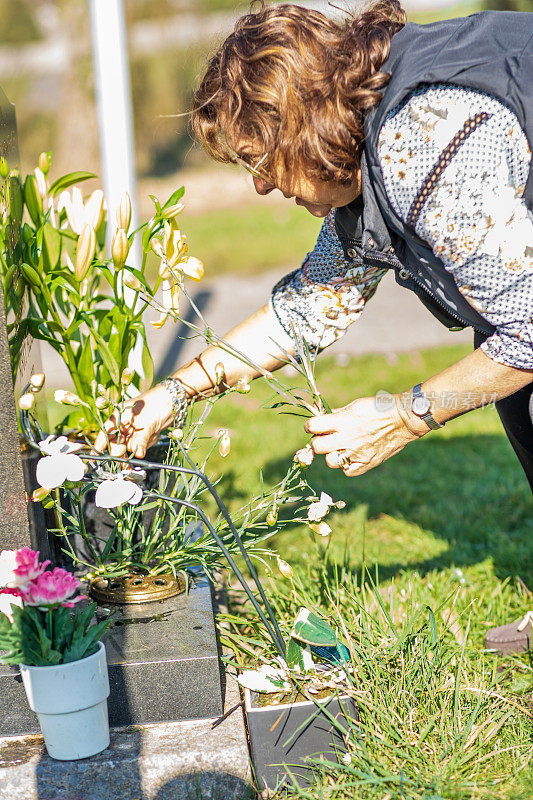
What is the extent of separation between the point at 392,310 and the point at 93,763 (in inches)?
211

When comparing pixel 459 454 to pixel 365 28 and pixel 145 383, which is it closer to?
pixel 145 383

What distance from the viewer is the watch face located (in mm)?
1633

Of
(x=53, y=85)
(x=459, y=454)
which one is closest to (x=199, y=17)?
(x=53, y=85)

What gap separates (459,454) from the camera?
3.74 metres

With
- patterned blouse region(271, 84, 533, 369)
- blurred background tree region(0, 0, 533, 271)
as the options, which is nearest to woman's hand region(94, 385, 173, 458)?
patterned blouse region(271, 84, 533, 369)

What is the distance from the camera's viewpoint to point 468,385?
1.58 meters

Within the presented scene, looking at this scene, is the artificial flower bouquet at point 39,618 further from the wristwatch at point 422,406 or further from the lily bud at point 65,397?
the wristwatch at point 422,406

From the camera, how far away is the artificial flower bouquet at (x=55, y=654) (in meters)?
1.54

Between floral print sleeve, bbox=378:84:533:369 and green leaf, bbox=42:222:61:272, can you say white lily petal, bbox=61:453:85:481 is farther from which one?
floral print sleeve, bbox=378:84:533:369

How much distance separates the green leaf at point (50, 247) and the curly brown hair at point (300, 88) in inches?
23.0

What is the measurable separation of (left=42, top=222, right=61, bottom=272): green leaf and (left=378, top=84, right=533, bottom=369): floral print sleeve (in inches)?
34.5

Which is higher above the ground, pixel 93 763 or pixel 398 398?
pixel 398 398

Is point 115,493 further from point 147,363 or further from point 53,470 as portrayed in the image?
point 147,363

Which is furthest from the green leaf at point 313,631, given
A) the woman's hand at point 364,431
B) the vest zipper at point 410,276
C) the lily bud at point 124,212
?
the lily bud at point 124,212
